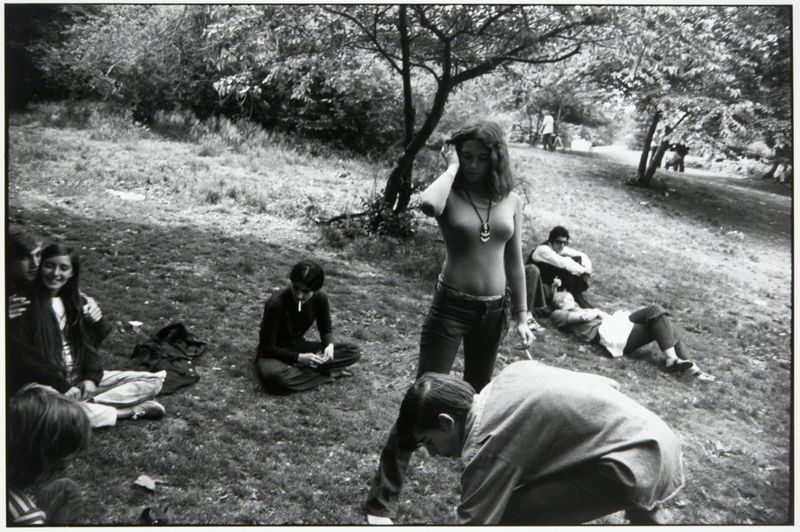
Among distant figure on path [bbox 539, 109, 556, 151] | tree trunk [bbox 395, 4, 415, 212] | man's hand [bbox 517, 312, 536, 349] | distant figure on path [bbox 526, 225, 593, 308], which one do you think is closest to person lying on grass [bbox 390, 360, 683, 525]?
man's hand [bbox 517, 312, 536, 349]

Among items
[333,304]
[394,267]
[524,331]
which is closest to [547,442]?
[524,331]

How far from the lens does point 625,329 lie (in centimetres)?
433

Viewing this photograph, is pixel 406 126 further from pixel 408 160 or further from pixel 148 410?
pixel 148 410

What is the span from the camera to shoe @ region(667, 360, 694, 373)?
400 cm

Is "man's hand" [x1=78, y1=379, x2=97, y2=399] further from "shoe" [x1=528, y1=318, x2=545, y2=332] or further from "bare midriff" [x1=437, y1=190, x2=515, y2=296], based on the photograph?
"shoe" [x1=528, y1=318, x2=545, y2=332]

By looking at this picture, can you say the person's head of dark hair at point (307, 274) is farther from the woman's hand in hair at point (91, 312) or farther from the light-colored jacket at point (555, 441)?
the light-colored jacket at point (555, 441)

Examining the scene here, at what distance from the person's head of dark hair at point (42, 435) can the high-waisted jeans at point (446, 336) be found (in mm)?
1088

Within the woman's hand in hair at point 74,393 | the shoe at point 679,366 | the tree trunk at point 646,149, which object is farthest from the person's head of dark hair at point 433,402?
the tree trunk at point 646,149

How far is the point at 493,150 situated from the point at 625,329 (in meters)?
2.37

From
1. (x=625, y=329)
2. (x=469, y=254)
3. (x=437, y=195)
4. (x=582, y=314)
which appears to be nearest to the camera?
(x=437, y=195)

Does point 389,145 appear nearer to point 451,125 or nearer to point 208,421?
point 451,125

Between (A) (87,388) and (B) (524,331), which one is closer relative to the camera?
(B) (524,331)

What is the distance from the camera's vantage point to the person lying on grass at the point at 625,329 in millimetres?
4078

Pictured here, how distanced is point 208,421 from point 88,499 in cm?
67
